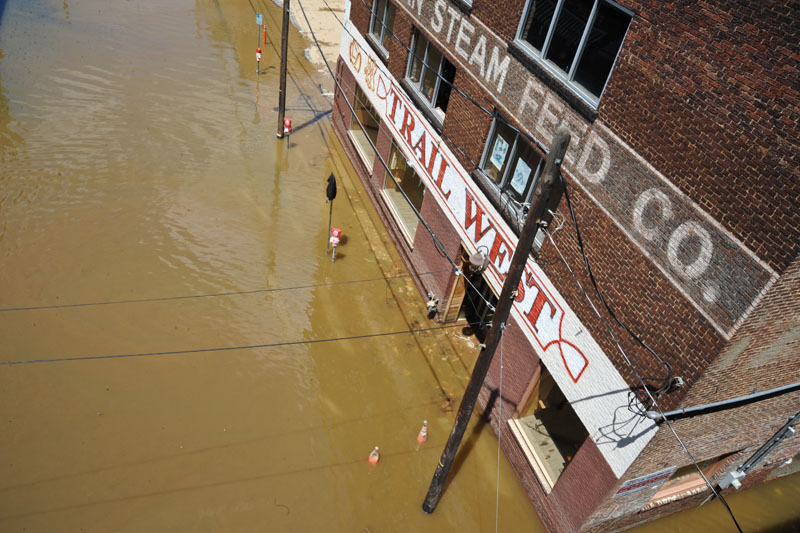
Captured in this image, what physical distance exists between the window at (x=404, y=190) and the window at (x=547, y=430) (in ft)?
21.2

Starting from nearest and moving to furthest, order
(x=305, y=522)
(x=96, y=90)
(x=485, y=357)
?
(x=485, y=357) → (x=305, y=522) → (x=96, y=90)

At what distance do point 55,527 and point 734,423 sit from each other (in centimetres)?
1196

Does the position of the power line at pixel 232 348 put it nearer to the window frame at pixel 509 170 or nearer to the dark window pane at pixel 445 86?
the window frame at pixel 509 170

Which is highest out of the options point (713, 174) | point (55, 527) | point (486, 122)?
point (713, 174)

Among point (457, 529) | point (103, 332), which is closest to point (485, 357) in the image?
point (457, 529)

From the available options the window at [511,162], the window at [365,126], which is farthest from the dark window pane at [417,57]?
the window at [511,162]

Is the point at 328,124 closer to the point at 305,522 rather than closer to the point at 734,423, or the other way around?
the point at 305,522

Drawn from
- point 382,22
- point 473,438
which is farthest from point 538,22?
point 473,438

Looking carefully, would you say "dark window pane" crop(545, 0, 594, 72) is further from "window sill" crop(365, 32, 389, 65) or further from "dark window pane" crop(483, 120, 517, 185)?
"window sill" crop(365, 32, 389, 65)

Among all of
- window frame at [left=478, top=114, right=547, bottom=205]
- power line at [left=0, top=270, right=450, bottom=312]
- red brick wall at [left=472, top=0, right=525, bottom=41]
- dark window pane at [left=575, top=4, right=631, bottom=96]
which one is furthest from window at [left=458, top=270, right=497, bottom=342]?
dark window pane at [left=575, top=4, right=631, bottom=96]

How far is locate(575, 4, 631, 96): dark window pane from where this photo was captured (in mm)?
8320

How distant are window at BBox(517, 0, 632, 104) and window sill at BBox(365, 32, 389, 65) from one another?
7.55m

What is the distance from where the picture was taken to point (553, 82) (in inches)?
374

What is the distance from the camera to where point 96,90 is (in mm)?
22750
